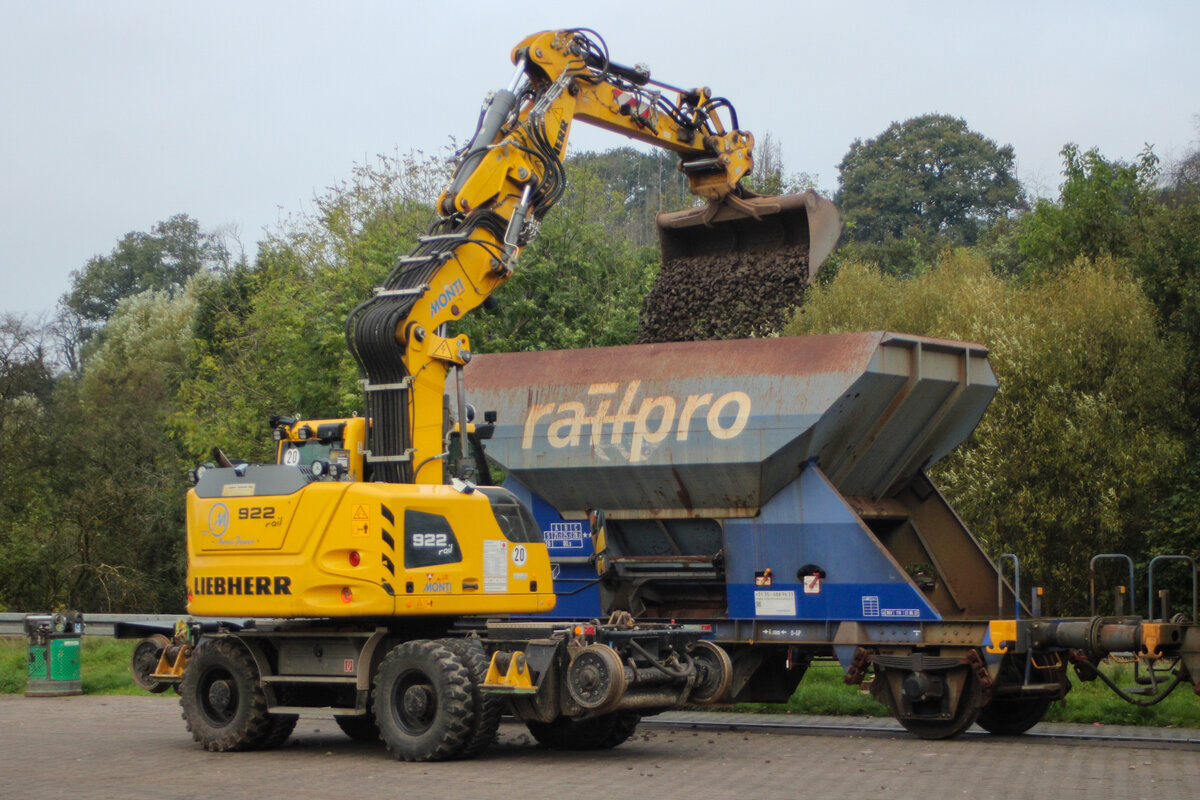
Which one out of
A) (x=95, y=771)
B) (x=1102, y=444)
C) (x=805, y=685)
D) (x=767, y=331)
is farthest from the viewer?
(x=767, y=331)

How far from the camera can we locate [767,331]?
2427 cm

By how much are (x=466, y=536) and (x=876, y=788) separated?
13.0 ft

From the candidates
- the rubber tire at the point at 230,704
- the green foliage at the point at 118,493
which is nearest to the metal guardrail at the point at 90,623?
the rubber tire at the point at 230,704

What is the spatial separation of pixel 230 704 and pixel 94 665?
895 centimetres

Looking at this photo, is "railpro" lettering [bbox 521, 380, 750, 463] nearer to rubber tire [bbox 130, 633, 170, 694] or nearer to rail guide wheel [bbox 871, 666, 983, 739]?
rail guide wheel [bbox 871, 666, 983, 739]

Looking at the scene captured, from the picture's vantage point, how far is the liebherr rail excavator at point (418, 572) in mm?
11344

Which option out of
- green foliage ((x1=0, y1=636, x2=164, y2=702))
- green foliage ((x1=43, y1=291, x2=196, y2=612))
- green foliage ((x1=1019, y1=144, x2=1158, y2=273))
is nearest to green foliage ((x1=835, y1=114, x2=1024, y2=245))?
green foliage ((x1=1019, y1=144, x2=1158, y2=273))

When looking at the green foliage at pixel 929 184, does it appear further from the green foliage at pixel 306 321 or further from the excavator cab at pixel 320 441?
the excavator cab at pixel 320 441

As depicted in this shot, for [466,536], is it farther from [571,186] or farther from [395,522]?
[571,186]

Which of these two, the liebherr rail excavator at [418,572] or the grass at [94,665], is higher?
the liebherr rail excavator at [418,572]

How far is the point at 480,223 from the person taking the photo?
43.5 feet

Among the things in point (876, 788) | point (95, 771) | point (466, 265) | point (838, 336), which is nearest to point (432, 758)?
point (95, 771)

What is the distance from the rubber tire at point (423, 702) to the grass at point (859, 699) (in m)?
5.67

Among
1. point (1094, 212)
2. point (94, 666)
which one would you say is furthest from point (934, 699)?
point (1094, 212)
